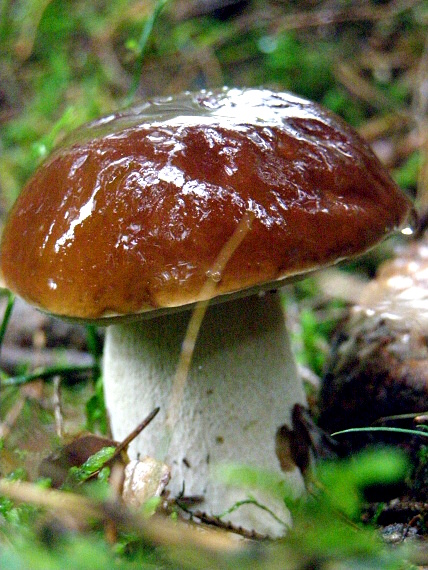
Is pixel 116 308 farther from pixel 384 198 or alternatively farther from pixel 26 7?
pixel 26 7

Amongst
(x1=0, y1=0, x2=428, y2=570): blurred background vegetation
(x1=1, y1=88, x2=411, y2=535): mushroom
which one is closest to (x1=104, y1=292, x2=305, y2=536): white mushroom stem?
(x1=1, y1=88, x2=411, y2=535): mushroom

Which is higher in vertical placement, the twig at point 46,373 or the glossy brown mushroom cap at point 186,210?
the glossy brown mushroom cap at point 186,210

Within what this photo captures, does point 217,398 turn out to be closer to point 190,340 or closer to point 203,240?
point 190,340

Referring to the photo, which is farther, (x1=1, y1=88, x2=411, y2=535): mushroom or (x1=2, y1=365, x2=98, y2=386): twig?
(x1=2, y1=365, x2=98, y2=386): twig

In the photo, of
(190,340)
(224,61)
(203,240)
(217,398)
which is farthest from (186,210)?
(224,61)

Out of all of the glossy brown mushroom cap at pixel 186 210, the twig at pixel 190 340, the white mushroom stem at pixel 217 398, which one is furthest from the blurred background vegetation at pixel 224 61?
the glossy brown mushroom cap at pixel 186 210

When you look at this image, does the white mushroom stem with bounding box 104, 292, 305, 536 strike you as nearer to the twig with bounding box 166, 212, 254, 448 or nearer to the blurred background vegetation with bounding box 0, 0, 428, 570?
the twig with bounding box 166, 212, 254, 448

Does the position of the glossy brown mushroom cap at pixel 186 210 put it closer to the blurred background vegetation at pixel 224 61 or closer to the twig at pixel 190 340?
the twig at pixel 190 340
